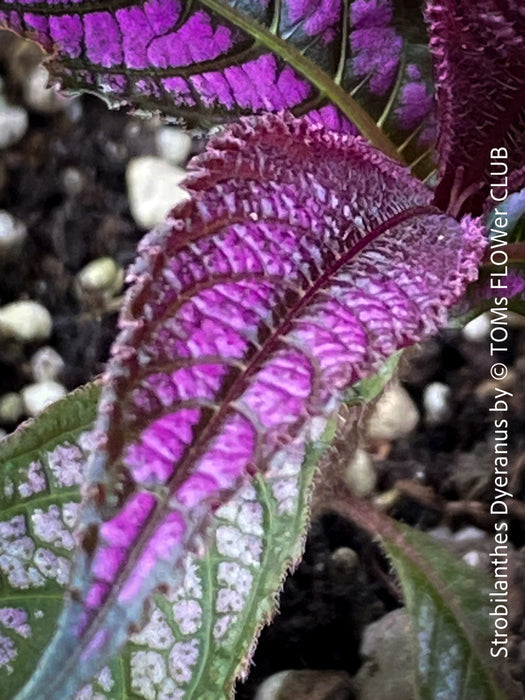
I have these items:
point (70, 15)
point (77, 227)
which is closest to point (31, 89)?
point (77, 227)

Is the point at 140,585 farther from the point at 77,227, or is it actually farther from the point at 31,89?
the point at 31,89

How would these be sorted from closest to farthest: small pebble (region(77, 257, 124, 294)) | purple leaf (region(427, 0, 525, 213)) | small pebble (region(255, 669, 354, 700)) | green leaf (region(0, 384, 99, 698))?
purple leaf (region(427, 0, 525, 213))
green leaf (region(0, 384, 99, 698))
small pebble (region(255, 669, 354, 700))
small pebble (region(77, 257, 124, 294))

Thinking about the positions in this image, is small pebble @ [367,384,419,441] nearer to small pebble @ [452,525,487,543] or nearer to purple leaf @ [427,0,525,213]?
small pebble @ [452,525,487,543]

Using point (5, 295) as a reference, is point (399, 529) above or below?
below

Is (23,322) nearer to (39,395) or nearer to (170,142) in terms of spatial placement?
(39,395)

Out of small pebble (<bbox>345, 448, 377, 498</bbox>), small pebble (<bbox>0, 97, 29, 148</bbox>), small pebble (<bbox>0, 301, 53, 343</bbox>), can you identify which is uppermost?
small pebble (<bbox>0, 97, 29, 148</bbox>)

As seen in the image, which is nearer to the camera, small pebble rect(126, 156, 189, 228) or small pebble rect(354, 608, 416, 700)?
small pebble rect(354, 608, 416, 700)

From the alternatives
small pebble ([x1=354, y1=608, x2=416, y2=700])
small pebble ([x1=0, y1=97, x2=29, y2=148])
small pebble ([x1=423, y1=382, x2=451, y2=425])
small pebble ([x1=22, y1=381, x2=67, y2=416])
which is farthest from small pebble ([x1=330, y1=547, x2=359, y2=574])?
small pebble ([x1=0, y1=97, x2=29, y2=148])
